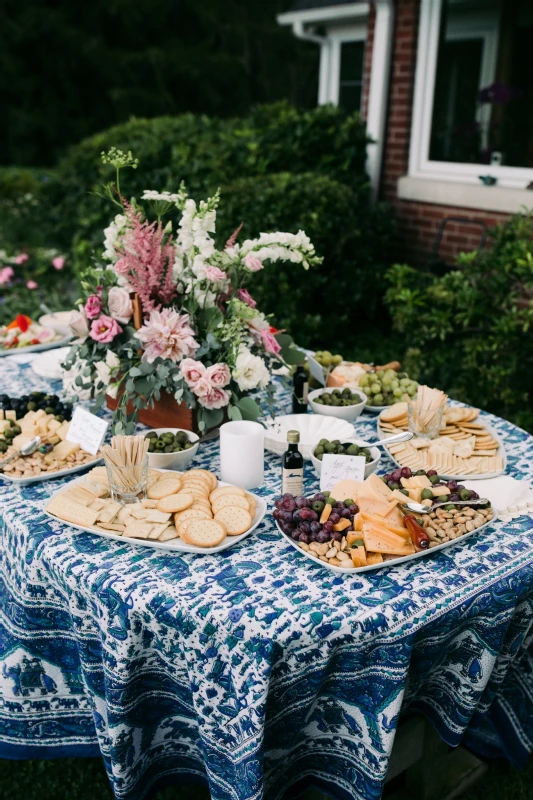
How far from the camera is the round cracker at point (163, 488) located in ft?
6.42

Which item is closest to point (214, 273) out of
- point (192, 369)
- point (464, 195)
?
point (192, 369)

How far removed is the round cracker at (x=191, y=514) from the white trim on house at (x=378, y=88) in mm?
5529

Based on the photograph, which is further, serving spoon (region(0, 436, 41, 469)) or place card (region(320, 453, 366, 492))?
serving spoon (region(0, 436, 41, 469))

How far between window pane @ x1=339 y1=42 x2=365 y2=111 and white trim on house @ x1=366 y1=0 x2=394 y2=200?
143cm

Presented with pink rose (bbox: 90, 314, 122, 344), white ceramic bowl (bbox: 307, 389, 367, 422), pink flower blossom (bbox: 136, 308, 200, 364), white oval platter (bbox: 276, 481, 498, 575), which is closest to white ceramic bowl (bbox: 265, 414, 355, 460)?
white ceramic bowl (bbox: 307, 389, 367, 422)

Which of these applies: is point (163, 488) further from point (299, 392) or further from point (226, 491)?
point (299, 392)

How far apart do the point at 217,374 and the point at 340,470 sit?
1.62 ft

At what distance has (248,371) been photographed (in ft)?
7.33

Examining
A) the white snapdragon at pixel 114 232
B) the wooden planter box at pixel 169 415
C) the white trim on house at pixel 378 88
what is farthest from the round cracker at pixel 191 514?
the white trim on house at pixel 378 88

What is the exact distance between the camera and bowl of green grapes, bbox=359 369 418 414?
2.67 metres

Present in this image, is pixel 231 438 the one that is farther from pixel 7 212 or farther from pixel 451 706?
pixel 7 212

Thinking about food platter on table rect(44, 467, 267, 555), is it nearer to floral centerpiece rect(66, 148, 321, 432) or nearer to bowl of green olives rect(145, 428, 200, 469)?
bowl of green olives rect(145, 428, 200, 469)

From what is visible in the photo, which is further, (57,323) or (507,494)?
(57,323)

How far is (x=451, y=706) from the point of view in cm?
187
